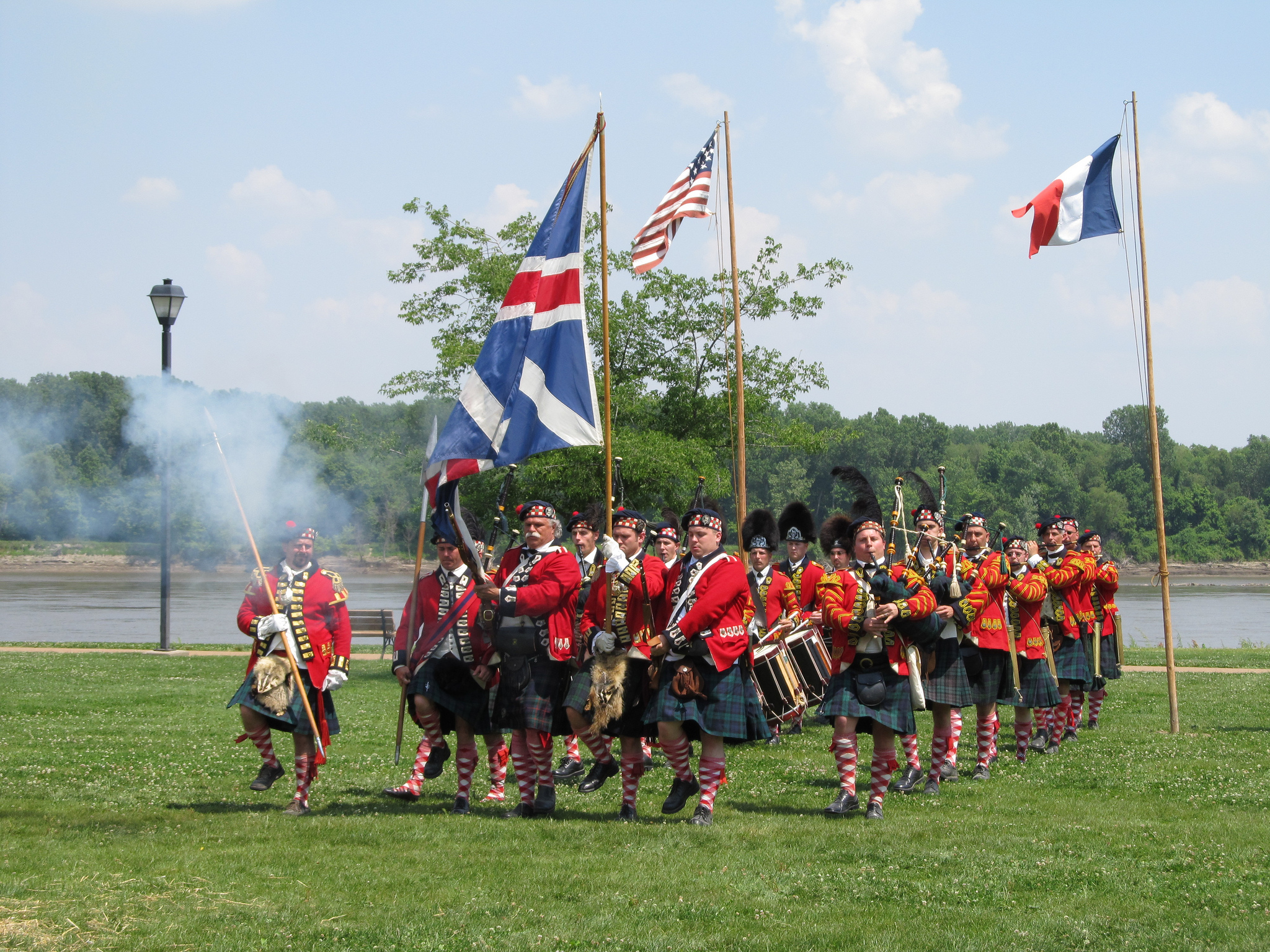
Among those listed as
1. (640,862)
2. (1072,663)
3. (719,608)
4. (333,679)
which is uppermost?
(719,608)

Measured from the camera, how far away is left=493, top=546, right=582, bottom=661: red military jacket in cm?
791

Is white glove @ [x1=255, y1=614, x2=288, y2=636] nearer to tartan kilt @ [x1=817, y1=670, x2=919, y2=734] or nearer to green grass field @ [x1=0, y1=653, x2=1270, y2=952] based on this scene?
green grass field @ [x1=0, y1=653, x2=1270, y2=952]

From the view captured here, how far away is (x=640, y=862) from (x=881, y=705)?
7.13 feet

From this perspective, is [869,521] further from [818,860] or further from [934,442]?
[934,442]

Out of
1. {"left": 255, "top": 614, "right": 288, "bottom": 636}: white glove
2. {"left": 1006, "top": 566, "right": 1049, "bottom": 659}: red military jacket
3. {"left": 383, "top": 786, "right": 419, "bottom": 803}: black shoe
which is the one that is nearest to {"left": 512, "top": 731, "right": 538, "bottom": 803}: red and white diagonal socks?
{"left": 383, "top": 786, "right": 419, "bottom": 803}: black shoe

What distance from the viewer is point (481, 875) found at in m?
6.50

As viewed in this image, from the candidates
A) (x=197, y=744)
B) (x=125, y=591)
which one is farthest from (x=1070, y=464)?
(x=197, y=744)

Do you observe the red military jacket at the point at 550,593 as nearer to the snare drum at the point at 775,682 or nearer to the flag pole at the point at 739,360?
the snare drum at the point at 775,682

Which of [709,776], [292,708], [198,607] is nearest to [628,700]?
[709,776]

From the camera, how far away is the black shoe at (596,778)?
9.00m

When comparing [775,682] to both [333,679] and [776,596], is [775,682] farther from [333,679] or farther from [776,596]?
[333,679]

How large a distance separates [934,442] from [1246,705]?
110 meters

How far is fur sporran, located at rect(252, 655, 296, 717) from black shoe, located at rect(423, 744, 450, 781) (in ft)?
4.56

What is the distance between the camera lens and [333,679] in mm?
8258
